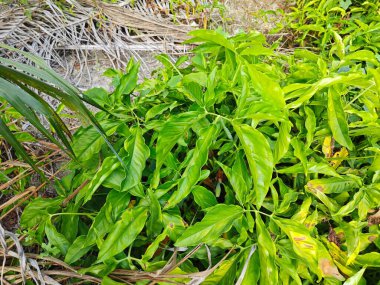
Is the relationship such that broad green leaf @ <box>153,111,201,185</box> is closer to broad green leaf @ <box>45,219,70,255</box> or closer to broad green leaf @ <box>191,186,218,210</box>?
broad green leaf @ <box>191,186,218,210</box>

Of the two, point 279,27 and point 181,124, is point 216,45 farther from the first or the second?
point 279,27

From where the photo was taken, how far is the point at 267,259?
0.80 metres

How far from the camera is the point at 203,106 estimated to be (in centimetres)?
93

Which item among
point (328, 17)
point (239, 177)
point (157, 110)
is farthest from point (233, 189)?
point (328, 17)

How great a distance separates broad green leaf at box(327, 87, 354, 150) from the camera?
3.01 feet

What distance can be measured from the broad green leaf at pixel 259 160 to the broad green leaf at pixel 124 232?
29 centimetres

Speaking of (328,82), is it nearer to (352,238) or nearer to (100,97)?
(352,238)

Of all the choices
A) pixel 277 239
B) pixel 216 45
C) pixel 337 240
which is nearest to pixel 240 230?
pixel 277 239

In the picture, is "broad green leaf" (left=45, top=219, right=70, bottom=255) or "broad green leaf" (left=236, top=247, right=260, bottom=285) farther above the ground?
"broad green leaf" (left=45, top=219, right=70, bottom=255)

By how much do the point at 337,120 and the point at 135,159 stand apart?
1.68 ft

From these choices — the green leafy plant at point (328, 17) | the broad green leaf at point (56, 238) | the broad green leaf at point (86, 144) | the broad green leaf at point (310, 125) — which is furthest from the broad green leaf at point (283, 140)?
the green leafy plant at point (328, 17)

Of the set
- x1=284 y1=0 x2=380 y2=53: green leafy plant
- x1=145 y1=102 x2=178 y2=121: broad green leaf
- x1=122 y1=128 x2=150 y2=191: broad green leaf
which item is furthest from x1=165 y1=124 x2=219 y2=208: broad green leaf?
x1=284 y1=0 x2=380 y2=53: green leafy plant

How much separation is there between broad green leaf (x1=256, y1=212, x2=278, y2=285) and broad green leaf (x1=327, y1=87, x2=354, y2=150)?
31 centimetres

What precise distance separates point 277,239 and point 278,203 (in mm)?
94
